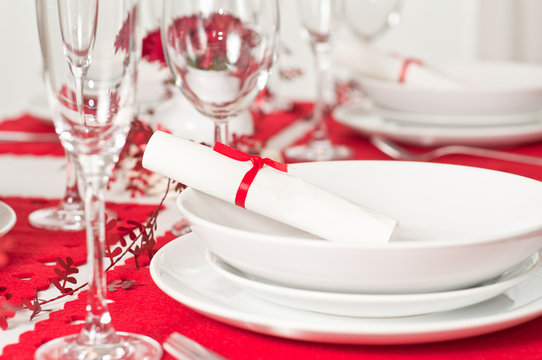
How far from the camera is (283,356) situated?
62 cm

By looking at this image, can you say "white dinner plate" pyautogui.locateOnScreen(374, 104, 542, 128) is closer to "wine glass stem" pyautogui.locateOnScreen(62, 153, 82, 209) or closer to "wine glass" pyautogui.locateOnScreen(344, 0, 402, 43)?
"wine glass" pyautogui.locateOnScreen(344, 0, 402, 43)

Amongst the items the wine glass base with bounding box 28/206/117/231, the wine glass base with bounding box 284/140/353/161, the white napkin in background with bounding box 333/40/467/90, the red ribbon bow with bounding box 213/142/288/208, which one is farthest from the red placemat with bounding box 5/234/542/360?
the white napkin in background with bounding box 333/40/467/90

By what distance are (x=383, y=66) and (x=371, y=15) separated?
0.52ft

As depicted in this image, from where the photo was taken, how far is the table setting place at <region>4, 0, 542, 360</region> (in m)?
0.62

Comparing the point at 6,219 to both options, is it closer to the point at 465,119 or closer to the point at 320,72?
the point at 320,72

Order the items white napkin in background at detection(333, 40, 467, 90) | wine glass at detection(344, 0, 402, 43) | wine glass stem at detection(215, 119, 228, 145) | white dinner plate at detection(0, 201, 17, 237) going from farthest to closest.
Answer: wine glass at detection(344, 0, 402, 43)
white napkin in background at detection(333, 40, 467, 90)
wine glass stem at detection(215, 119, 228, 145)
white dinner plate at detection(0, 201, 17, 237)

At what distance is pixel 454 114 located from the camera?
4.71 feet

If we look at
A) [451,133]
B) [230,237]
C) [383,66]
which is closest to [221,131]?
[230,237]

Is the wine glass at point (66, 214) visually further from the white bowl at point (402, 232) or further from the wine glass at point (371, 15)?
the wine glass at point (371, 15)

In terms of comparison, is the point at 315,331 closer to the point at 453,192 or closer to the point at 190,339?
the point at 190,339

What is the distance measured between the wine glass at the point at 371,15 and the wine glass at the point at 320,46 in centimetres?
23

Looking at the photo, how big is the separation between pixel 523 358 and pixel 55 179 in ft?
2.82

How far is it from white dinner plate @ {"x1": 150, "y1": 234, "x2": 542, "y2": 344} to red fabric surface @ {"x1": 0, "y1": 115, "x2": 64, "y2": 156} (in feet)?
2.34

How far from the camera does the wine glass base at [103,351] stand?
24.4 inches
